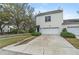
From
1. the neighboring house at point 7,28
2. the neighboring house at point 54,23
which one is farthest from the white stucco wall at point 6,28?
the neighboring house at point 54,23

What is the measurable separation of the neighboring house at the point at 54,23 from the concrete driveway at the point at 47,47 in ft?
0.88

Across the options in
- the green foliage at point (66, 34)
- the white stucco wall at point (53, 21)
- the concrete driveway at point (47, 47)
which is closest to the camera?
the concrete driveway at point (47, 47)

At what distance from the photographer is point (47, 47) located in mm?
5219

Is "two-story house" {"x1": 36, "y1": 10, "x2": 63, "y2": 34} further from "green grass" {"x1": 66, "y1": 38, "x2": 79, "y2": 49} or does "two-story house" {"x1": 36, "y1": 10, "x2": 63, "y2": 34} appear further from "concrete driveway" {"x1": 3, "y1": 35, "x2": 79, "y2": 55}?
"green grass" {"x1": 66, "y1": 38, "x2": 79, "y2": 49}

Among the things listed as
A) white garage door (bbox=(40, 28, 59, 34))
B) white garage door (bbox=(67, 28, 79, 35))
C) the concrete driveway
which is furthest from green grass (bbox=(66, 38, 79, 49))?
white garage door (bbox=(40, 28, 59, 34))

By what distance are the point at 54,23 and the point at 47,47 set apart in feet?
2.51

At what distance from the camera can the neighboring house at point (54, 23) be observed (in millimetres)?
5418

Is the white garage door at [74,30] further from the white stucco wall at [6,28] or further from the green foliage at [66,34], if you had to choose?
the white stucco wall at [6,28]

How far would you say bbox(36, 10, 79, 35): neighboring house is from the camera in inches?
213

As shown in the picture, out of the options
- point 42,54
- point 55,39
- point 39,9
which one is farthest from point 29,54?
point 39,9

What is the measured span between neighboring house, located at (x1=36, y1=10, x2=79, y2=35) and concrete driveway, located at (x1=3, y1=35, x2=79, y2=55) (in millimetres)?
267

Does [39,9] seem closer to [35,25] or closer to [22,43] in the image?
[35,25]

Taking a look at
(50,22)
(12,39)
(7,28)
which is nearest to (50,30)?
(50,22)

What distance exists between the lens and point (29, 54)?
504 cm
